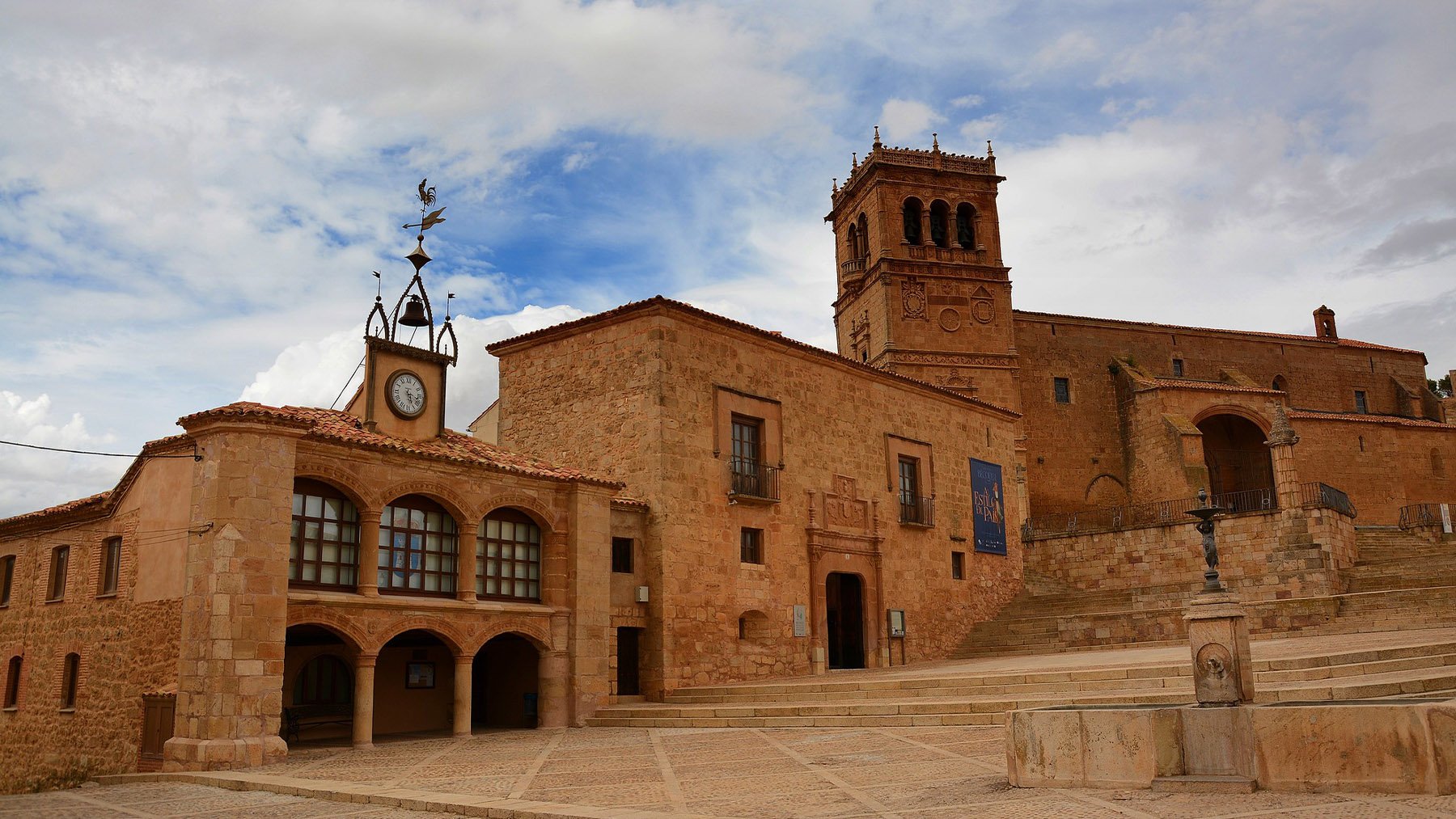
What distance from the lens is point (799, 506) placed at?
70.7ft

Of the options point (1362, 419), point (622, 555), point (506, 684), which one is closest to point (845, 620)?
point (622, 555)

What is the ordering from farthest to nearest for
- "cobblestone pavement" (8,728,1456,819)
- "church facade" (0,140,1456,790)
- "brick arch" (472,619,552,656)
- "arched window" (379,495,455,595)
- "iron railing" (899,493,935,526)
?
"iron railing" (899,493,935,526) → "brick arch" (472,619,552,656) → "arched window" (379,495,455,595) → "church facade" (0,140,1456,790) → "cobblestone pavement" (8,728,1456,819)

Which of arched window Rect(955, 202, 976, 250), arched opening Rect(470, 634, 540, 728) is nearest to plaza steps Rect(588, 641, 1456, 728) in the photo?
arched opening Rect(470, 634, 540, 728)

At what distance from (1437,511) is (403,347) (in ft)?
104

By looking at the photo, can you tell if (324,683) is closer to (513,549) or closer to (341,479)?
(513,549)

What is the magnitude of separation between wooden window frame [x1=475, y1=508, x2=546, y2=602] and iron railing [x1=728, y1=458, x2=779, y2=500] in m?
4.17

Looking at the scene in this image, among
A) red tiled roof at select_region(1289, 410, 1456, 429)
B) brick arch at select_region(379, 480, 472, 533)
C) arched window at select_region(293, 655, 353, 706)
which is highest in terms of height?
red tiled roof at select_region(1289, 410, 1456, 429)

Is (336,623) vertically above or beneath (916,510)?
beneath

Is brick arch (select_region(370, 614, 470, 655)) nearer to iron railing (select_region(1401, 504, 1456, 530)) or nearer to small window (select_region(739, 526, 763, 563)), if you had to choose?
small window (select_region(739, 526, 763, 563))

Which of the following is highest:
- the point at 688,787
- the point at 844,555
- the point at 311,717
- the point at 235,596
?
the point at 844,555

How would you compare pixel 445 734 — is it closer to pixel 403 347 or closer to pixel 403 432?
pixel 403 432

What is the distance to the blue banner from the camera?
87.4 feet

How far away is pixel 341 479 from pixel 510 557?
3.32m

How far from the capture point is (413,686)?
17.6m
